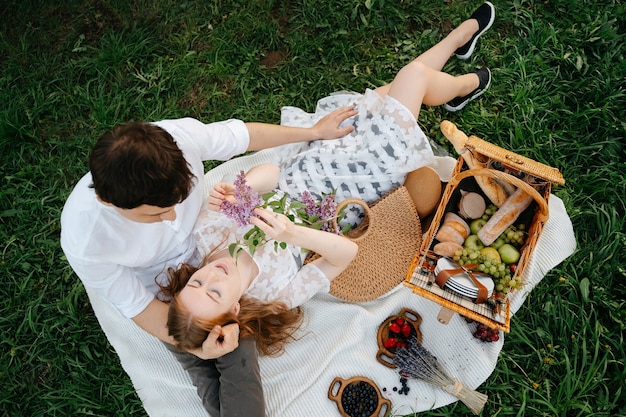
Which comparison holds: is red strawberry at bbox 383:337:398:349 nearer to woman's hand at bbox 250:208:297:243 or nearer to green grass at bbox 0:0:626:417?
green grass at bbox 0:0:626:417

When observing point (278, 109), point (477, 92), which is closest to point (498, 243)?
point (477, 92)

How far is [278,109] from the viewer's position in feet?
13.9

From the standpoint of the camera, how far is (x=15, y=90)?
14.5ft

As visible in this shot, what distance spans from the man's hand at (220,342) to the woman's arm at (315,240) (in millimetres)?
560

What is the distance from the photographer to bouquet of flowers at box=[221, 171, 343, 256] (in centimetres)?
Answer: 230

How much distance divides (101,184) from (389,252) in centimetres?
191

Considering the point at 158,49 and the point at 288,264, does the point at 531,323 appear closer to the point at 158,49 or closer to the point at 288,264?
the point at 288,264

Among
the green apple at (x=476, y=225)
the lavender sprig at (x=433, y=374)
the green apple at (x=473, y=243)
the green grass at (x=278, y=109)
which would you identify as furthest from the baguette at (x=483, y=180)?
the lavender sprig at (x=433, y=374)

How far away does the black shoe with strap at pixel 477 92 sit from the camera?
12.9 feet

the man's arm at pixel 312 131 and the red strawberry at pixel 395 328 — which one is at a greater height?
the man's arm at pixel 312 131

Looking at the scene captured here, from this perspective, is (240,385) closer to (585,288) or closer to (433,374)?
(433,374)

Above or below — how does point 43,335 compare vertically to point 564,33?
below

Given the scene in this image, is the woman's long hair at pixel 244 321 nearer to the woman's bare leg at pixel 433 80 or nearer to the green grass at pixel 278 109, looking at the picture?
the green grass at pixel 278 109

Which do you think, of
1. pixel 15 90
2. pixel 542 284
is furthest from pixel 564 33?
pixel 15 90
